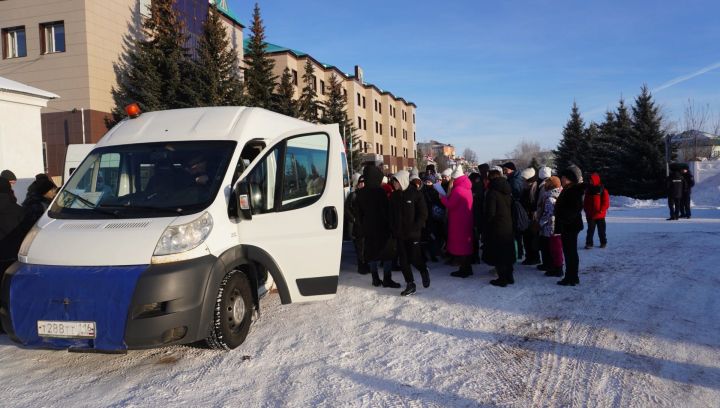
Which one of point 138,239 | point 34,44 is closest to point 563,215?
point 138,239

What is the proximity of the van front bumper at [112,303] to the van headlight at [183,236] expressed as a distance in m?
0.15

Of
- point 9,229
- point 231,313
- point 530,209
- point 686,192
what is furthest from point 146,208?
point 686,192

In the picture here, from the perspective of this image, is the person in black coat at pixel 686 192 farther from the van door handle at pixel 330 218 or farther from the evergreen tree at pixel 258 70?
the evergreen tree at pixel 258 70

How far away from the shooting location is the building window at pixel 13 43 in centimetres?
2147

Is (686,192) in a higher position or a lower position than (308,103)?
lower

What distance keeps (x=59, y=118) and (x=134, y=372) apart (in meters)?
19.9

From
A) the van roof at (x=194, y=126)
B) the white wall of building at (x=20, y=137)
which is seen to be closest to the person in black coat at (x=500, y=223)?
the van roof at (x=194, y=126)

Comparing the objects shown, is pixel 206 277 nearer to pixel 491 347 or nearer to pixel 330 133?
pixel 330 133

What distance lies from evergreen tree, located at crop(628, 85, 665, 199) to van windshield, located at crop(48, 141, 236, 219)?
30.6 m

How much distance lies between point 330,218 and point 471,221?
127 inches

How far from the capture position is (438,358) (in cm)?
440

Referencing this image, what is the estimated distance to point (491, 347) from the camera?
15.2 ft

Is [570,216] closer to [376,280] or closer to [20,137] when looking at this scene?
[376,280]

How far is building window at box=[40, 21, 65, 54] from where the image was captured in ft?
67.3
